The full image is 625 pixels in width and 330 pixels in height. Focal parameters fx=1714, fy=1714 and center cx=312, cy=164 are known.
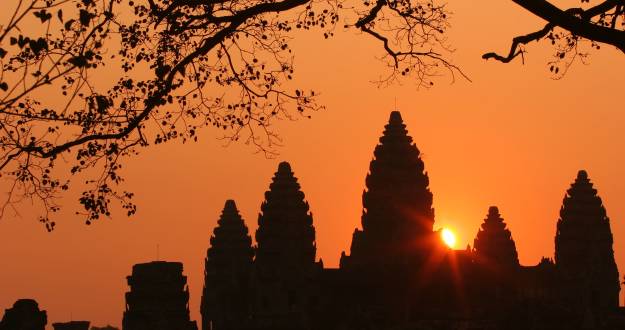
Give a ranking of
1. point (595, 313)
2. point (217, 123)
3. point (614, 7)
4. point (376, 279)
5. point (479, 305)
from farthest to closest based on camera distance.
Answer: point (595, 313), point (376, 279), point (479, 305), point (217, 123), point (614, 7)

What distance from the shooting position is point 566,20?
2120 cm

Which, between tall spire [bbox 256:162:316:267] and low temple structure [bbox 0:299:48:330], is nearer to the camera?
low temple structure [bbox 0:299:48:330]

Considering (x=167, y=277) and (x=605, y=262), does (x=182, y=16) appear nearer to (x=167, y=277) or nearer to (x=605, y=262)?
(x=167, y=277)

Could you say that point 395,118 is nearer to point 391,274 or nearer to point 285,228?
point 285,228

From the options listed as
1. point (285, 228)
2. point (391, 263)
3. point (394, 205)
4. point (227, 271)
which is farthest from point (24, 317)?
point (227, 271)

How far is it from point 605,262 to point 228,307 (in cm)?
2138

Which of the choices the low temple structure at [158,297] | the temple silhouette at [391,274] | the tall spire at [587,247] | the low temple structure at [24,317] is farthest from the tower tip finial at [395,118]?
the low temple structure at [24,317]

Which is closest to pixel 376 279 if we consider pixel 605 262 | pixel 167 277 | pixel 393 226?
pixel 167 277

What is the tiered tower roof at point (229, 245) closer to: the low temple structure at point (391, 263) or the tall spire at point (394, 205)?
the low temple structure at point (391, 263)

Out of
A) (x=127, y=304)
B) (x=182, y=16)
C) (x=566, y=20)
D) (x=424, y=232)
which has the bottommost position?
(x=566, y=20)

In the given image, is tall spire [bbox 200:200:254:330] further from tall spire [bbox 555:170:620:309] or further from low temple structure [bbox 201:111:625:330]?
tall spire [bbox 555:170:620:309]

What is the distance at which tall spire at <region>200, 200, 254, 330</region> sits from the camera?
94.3 metres

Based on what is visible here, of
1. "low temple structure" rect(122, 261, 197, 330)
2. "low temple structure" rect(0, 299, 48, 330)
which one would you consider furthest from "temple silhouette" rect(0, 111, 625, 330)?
"low temple structure" rect(0, 299, 48, 330)

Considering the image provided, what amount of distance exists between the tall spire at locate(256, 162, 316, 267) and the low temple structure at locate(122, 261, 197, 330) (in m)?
27.0
